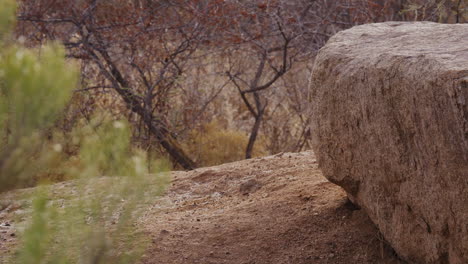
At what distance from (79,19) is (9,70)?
16.2 feet

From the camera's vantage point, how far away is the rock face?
7.54 feet

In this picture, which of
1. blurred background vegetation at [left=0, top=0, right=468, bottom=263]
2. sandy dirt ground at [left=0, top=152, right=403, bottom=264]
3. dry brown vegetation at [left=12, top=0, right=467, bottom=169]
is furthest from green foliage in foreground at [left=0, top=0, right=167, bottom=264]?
dry brown vegetation at [left=12, top=0, right=467, bottom=169]

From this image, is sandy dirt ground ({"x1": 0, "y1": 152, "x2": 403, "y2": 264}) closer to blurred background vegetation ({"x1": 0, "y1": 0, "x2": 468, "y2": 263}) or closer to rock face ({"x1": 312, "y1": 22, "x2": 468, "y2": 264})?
rock face ({"x1": 312, "y1": 22, "x2": 468, "y2": 264})

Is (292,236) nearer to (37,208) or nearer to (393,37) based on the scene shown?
(393,37)

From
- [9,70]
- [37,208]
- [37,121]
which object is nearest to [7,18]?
[9,70]

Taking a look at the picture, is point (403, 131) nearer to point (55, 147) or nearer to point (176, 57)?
point (55, 147)

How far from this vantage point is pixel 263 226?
11.5 feet

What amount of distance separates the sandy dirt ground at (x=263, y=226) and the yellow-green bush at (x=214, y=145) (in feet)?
8.75

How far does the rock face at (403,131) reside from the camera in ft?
7.54

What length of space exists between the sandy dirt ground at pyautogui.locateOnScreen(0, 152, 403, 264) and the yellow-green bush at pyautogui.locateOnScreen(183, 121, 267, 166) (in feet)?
8.75

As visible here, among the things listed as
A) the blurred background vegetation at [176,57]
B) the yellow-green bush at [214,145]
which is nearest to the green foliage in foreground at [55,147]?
the blurred background vegetation at [176,57]

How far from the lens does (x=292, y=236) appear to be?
3350mm

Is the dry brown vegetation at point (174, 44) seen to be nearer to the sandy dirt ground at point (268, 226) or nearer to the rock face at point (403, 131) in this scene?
the sandy dirt ground at point (268, 226)

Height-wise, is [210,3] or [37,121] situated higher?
[210,3]
